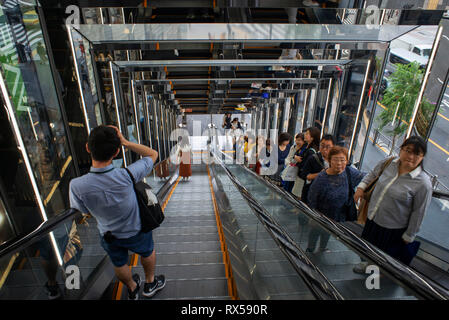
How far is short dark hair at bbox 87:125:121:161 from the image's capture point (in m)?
1.45

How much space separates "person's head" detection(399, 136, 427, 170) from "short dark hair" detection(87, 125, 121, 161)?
2471mm

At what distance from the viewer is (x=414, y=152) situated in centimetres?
197

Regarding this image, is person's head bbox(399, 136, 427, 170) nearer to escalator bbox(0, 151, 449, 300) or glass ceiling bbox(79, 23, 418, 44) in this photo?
escalator bbox(0, 151, 449, 300)

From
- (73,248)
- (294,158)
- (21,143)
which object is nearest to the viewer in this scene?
(73,248)

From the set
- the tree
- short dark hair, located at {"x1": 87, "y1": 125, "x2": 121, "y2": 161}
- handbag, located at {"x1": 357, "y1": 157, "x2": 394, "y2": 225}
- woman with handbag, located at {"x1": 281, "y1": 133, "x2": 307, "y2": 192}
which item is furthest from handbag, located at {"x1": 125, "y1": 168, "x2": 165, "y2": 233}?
the tree

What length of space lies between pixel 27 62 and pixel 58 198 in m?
1.91

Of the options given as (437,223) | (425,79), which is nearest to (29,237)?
(437,223)

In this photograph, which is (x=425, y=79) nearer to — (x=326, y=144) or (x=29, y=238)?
(x=326, y=144)

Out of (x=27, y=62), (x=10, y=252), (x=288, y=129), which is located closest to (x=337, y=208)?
(x=10, y=252)

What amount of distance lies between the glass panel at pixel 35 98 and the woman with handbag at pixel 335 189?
3.59 metres

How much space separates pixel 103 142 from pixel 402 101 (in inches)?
191

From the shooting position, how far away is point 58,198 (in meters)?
3.31

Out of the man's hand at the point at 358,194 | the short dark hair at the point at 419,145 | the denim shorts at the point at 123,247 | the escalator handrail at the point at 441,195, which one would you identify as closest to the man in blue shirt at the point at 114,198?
the denim shorts at the point at 123,247

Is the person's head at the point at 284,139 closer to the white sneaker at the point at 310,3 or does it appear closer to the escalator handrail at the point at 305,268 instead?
the white sneaker at the point at 310,3
